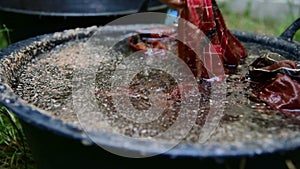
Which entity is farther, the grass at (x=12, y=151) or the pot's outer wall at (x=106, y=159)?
the grass at (x=12, y=151)

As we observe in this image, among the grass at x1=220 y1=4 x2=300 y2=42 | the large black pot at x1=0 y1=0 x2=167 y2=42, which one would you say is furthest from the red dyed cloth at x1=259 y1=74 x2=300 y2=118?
the grass at x1=220 y1=4 x2=300 y2=42

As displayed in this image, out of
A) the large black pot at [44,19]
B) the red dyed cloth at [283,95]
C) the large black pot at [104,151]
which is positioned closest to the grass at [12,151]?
the large black pot at [104,151]

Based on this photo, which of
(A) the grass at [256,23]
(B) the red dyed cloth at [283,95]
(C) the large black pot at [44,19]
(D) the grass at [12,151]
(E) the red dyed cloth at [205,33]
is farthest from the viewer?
(A) the grass at [256,23]

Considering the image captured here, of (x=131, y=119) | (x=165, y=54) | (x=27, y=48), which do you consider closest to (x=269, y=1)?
(x=165, y=54)

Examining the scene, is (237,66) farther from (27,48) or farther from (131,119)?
(27,48)

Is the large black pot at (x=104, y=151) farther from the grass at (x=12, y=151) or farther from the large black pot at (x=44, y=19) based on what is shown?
the large black pot at (x=44, y=19)

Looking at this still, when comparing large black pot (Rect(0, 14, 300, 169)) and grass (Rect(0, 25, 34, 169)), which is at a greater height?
large black pot (Rect(0, 14, 300, 169))

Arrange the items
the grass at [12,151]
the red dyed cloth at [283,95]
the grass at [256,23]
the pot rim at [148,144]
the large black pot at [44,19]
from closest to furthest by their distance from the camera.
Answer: the pot rim at [148,144] < the red dyed cloth at [283,95] < the grass at [12,151] < the large black pot at [44,19] < the grass at [256,23]

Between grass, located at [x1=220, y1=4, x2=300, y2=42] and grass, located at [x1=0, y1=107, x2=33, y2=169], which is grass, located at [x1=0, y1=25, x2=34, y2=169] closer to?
grass, located at [x1=0, y1=107, x2=33, y2=169]

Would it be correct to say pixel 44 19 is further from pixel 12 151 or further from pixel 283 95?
pixel 283 95

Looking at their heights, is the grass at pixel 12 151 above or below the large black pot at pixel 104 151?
below

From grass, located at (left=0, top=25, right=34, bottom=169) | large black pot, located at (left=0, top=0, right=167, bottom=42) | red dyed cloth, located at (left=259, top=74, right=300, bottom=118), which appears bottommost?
grass, located at (left=0, top=25, right=34, bottom=169)

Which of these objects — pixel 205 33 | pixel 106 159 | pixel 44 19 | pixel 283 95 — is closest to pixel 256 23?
pixel 44 19

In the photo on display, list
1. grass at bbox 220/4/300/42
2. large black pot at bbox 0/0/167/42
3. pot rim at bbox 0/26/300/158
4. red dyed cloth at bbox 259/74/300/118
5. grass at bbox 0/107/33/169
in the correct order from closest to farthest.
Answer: pot rim at bbox 0/26/300/158 < red dyed cloth at bbox 259/74/300/118 < grass at bbox 0/107/33/169 < large black pot at bbox 0/0/167/42 < grass at bbox 220/4/300/42
